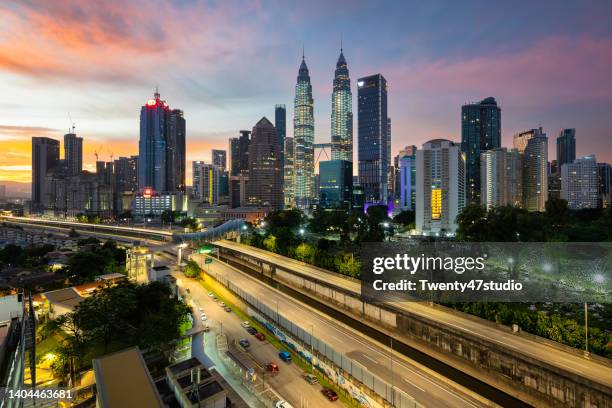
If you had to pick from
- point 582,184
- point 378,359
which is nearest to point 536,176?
point 582,184

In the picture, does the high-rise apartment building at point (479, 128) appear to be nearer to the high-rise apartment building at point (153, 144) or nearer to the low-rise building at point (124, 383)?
the low-rise building at point (124, 383)

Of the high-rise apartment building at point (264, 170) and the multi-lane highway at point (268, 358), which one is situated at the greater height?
the high-rise apartment building at point (264, 170)

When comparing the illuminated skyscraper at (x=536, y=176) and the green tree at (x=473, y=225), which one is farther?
the illuminated skyscraper at (x=536, y=176)

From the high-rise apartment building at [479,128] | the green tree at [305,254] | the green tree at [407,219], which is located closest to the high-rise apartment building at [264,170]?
the green tree at [407,219]

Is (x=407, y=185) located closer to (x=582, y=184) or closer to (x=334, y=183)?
(x=334, y=183)

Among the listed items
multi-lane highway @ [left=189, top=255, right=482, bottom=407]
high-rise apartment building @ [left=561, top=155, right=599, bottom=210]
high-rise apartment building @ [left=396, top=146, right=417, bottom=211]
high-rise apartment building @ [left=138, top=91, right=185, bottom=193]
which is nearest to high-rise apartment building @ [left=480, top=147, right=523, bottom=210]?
high-rise apartment building @ [left=561, top=155, right=599, bottom=210]

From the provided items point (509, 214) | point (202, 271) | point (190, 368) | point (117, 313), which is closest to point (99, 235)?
point (202, 271)
